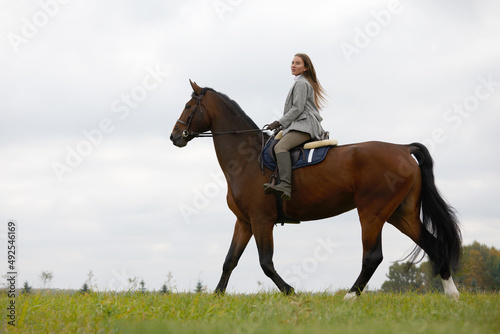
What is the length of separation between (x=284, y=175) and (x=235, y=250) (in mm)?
1657

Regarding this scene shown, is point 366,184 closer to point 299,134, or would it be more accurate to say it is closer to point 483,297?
point 299,134

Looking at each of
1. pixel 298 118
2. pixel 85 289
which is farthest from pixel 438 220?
pixel 85 289

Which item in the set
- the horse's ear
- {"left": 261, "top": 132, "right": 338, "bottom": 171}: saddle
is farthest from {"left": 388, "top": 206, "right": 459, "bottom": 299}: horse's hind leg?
the horse's ear

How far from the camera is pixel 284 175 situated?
26.2ft

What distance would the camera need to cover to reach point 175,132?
881cm

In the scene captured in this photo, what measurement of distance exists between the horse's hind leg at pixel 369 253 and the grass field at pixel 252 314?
24 cm

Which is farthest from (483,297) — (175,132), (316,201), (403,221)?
(175,132)

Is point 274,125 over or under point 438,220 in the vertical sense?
over

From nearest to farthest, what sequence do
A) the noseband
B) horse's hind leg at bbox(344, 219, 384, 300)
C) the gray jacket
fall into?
horse's hind leg at bbox(344, 219, 384, 300) → the gray jacket → the noseband

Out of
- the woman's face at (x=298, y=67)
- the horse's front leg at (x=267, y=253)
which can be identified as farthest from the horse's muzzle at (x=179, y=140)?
the woman's face at (x=298, y=67)

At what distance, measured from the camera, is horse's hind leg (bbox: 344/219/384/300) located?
7836mm

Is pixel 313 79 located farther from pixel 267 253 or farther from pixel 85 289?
pixel 85 289

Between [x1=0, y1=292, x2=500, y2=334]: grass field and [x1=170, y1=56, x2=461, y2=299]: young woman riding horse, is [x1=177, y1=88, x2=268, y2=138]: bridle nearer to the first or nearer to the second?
[x1=170, y1=56, x2=461, y2=299]: young woman riding horse

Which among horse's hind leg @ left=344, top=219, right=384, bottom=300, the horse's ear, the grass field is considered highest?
the horse's ear
